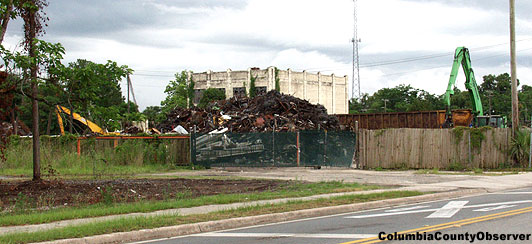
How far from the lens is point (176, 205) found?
12.5 metres

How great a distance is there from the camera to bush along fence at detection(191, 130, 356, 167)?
83.9 ft

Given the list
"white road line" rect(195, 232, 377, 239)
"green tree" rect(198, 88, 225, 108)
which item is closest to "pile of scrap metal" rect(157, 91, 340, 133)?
"white road line" rect(195, 232, 377, 239)

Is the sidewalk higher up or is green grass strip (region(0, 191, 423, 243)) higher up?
green grass strip (region(0, 191, 423, 243))

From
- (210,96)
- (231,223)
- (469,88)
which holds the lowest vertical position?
(231,223)

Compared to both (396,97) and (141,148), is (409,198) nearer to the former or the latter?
(141,148)

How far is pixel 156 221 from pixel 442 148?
17.4 metres

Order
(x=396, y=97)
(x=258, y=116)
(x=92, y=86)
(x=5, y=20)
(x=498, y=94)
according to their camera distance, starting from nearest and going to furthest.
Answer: (x=5, y=20), (x=92, y=86), (x=258, y=116), (x=498, y=94), (x=396, y=97)

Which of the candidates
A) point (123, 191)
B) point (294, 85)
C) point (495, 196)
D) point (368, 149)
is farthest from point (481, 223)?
point (294, 85)

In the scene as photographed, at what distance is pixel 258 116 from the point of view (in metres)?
33.2

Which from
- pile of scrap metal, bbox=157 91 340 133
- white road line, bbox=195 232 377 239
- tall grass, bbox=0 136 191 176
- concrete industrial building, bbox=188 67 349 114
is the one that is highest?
concrete industrial building, bbox=188 67 349 114

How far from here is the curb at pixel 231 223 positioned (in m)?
9.14

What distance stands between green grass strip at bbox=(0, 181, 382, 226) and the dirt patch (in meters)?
0.82

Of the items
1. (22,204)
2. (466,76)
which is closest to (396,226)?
(22,204)

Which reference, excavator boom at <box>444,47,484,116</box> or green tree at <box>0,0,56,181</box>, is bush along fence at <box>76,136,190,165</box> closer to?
green tree at <box>0,0,56,181</box>
